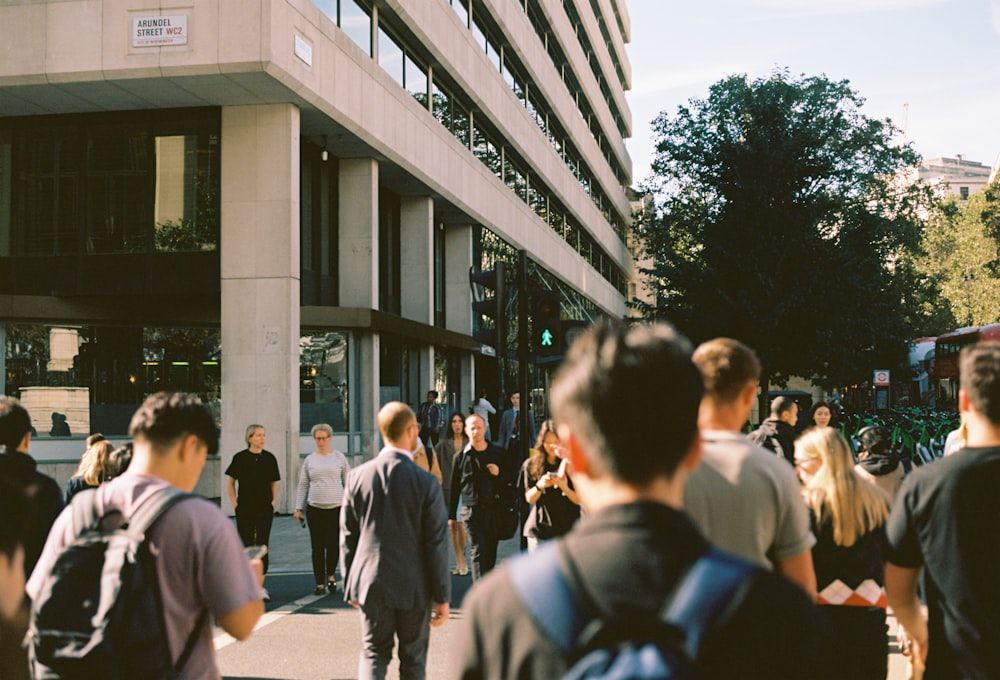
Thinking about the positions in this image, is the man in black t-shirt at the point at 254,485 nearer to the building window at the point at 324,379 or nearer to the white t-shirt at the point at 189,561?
the white t-shirt at the point at 189,561

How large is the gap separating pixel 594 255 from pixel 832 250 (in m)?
17.6

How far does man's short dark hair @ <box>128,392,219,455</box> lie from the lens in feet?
10.1

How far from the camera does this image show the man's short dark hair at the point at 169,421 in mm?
3066

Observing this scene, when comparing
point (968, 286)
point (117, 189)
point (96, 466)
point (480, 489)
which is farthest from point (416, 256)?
point (968, 286)

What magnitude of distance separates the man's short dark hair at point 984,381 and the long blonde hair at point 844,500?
1.45m

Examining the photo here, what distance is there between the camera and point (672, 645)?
1.50 metres

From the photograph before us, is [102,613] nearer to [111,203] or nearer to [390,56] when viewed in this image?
[111,203]

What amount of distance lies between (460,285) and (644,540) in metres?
26.0

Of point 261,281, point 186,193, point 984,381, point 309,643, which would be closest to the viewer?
point 984,381

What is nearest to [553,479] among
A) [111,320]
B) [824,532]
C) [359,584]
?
[359,584]

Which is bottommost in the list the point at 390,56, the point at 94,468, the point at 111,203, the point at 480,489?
the point at 480,489

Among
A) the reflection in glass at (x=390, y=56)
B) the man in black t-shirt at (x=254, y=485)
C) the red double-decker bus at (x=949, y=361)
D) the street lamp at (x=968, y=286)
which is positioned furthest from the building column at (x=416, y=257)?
the street lamp at (x=968, y=286)

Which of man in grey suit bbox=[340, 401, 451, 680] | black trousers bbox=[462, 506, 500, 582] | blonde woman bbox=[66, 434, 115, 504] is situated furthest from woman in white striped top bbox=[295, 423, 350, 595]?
man in grey suit bbox=[340, 401, 451, 680]

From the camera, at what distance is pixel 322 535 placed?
9.85 m
